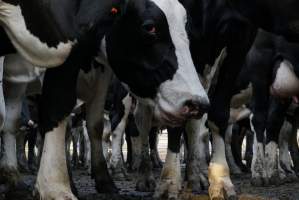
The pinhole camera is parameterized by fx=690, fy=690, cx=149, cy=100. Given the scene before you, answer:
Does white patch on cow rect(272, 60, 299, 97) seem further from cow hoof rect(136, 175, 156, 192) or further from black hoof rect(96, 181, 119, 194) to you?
black hoof rect(96, 181, 119, 194)

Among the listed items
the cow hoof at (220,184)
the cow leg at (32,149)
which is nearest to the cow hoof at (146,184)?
the cow hoof at (220,184)

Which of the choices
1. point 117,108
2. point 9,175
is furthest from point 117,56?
point 117,108

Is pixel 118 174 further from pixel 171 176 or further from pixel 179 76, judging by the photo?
pixel 179 76

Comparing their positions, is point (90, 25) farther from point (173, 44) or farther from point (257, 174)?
point (257, 174)

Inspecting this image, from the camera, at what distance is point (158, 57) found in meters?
3.97

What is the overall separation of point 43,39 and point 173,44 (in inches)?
34.6

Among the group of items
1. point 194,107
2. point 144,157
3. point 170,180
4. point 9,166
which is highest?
point 194,107

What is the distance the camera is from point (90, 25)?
143 inches

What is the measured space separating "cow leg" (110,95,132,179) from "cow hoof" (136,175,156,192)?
7.28ft

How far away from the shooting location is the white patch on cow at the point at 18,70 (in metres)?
5.59

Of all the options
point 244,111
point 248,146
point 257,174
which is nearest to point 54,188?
point 257,174

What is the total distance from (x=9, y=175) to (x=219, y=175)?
164cm

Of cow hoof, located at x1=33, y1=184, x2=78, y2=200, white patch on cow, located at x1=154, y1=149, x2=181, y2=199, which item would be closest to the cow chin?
cow hoof, located at x1=33, y1=184, x2=78, y2=200

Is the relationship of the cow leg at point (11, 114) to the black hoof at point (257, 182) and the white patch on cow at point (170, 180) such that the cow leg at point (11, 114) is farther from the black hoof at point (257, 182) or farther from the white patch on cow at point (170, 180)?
the black hoof at point (257, 182)
